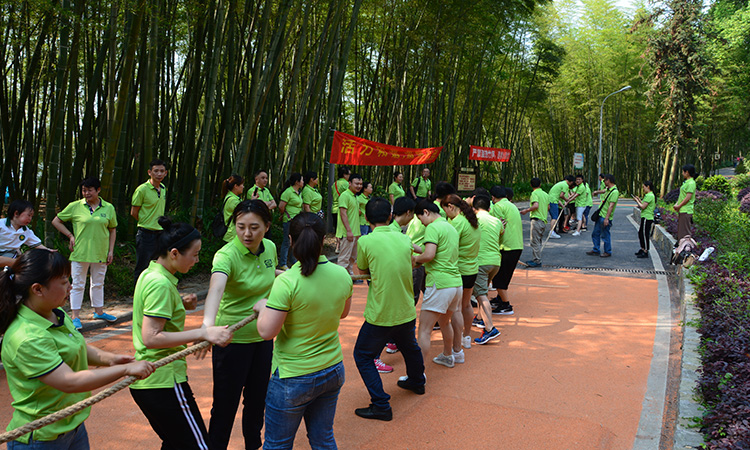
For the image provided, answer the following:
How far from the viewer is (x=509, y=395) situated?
3855mm

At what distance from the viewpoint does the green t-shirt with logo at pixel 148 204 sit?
210 inches

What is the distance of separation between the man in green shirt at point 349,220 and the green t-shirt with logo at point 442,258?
127 inches

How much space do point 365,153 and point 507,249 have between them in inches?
185

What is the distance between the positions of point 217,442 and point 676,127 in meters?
23.6

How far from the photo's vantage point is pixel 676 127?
22.0 m

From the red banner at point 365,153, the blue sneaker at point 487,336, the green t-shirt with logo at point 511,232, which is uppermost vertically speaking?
the red banner at point 365,153

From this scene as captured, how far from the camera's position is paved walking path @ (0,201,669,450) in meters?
3.21

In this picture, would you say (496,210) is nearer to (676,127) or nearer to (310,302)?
(310,302)

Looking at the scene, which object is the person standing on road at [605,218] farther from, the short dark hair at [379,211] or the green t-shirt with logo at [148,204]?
the green t-shirt with logo at [148,204]

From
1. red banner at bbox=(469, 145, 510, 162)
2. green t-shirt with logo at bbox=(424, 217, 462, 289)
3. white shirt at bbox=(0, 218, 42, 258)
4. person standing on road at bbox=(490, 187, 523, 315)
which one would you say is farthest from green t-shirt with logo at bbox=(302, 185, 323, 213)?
red banner at bbox=(469, 145, 510, 162)

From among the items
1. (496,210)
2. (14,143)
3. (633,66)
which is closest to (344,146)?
(496,210)

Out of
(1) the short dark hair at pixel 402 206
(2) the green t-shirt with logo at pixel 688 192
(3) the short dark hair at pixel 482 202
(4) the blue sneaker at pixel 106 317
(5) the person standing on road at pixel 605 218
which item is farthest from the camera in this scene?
(5) the person standing on road at pixel 605 218

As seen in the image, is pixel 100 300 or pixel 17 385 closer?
pixel 17 385

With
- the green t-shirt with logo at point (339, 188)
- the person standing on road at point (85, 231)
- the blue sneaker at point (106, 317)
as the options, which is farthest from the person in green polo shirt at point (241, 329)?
the green t-shirt with logo at point (339, 188)
